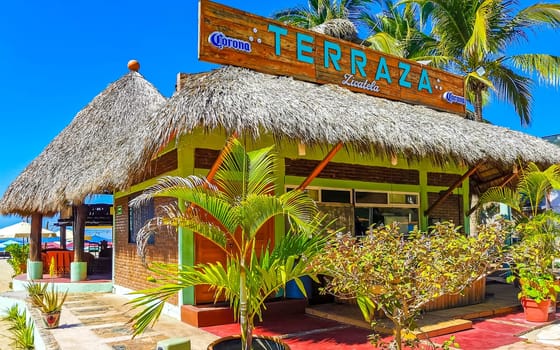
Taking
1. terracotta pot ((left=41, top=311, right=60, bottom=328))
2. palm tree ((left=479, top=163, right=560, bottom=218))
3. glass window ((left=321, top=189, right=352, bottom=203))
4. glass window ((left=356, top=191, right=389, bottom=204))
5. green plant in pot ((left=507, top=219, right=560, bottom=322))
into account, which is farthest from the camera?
glass window ((left=356, top=191, right=389, bottom=204))

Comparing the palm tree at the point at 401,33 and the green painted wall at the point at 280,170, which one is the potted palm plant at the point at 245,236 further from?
the palm tree at the point at 401,33

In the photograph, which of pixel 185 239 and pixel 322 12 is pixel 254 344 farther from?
pixel 322 12

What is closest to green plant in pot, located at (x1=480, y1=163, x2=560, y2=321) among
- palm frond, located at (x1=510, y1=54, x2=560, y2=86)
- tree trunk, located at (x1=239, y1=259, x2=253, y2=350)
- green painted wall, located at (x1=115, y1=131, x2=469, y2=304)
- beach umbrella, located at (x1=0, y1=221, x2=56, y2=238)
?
green painted wall, located at (x1=115, y1=131, x2=469, y2=304)

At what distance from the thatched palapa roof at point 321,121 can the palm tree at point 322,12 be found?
1328cm

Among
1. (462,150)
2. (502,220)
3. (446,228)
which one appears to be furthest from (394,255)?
(462,150)

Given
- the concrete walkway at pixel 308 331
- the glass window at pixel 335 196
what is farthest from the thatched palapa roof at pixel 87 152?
the glass window at pixel 335 196

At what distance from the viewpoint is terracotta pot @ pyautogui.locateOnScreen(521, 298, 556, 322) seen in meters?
7.21

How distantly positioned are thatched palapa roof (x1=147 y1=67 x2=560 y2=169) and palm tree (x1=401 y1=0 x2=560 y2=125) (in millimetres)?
5578

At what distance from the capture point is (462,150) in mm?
8508

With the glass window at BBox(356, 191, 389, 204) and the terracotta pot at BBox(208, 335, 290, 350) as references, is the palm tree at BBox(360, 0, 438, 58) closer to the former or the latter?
the glass window at BBox(356, 191, 389, 204)

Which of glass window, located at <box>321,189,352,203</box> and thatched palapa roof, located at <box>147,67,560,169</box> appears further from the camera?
glass window, located at <box>321,189,352,203</box>

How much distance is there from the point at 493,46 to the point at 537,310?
10.5m

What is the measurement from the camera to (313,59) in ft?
31.5

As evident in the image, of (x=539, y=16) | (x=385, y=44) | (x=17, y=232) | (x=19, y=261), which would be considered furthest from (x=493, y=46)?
(x=17, y=232)
